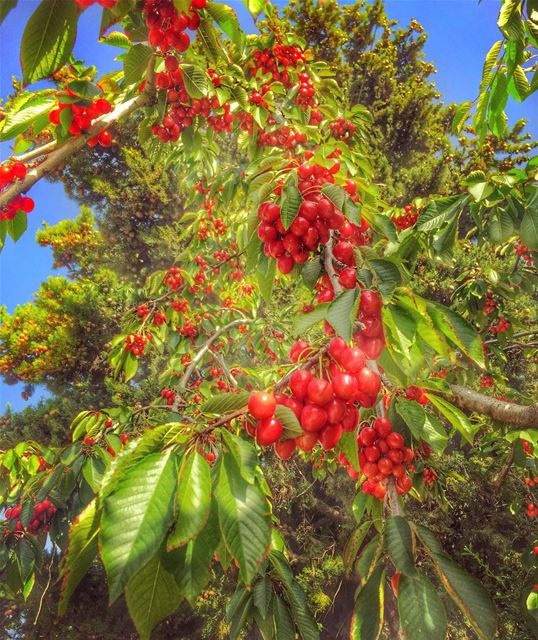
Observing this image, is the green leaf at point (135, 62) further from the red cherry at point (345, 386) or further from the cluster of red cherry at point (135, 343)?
the cluster of red cherry at point (135, 343)

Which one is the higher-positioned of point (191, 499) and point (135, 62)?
point (135, 62)

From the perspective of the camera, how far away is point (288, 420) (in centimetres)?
63

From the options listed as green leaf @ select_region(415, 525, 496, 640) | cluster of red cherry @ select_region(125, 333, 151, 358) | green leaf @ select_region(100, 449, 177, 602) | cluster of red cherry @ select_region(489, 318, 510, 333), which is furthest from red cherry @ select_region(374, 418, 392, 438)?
cluster of red cherry @ select_region(489, 318, 510, 333)

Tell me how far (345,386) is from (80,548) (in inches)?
19.0

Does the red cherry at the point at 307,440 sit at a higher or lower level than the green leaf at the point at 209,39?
lower

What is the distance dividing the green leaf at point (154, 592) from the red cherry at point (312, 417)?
0.30m

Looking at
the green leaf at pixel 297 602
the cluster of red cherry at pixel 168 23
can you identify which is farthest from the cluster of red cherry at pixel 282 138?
the green leaf at pixel 297 602

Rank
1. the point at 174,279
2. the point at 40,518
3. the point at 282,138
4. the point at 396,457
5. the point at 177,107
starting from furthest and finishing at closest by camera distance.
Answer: the point at 174,279 < the point at 282,138 < the point at 40,518 < the point at 177,107 < the point at 396,457

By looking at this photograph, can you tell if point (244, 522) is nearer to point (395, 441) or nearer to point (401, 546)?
point (401, 546)

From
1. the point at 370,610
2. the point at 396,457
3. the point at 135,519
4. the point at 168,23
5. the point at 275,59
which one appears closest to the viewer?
the point at 135,519

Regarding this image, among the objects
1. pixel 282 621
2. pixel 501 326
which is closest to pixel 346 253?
pixel 282 621

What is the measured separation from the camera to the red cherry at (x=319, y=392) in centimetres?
67

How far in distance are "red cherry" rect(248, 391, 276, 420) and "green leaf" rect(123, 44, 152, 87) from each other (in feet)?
3.35

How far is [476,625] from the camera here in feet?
2.06
